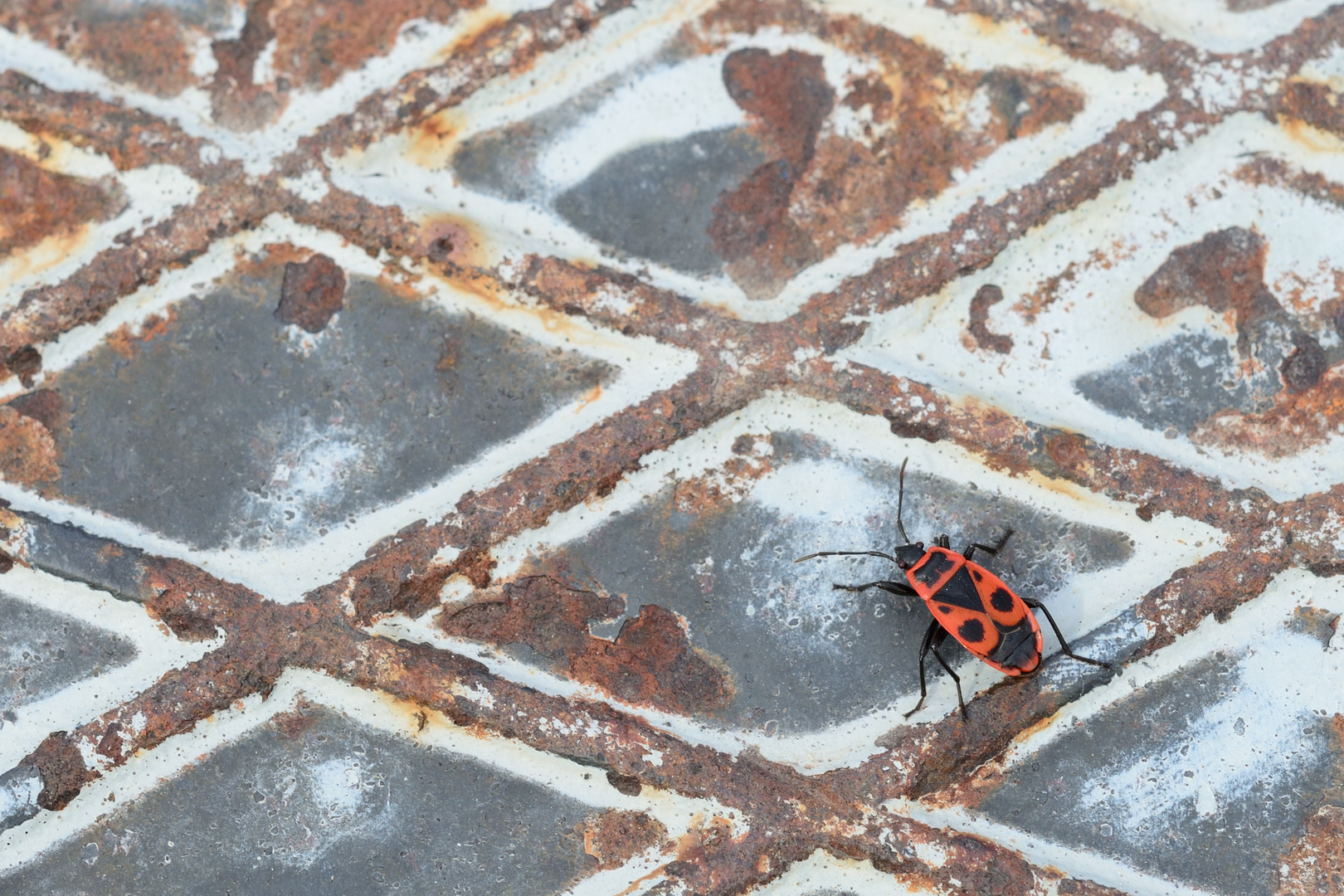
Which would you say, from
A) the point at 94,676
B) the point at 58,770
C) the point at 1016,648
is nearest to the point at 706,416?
the point at 1016,648

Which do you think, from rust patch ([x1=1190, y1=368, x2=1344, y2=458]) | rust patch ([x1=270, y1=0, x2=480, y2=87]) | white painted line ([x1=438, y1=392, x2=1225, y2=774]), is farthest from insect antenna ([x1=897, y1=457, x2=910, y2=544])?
rust patch ([x1=270, y1=0, x2=480, y2=87])

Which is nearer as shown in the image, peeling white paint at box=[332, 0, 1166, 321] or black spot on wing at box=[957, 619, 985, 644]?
black spot on wing at box=[957, 619, 985, 644]

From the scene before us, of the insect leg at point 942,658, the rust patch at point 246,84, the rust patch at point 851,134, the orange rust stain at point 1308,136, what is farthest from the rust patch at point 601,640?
the orange rust stain at point 1308,136

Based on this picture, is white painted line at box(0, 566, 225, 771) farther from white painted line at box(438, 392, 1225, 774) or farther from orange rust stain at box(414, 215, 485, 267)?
orange rust stain at box(414, 215, 485, 267)

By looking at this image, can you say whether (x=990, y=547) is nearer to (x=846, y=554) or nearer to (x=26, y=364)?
(x=846, y=554)

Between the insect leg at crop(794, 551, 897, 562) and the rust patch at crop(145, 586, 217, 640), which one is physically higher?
the rust patch at crop(145, 586, 217, 640)

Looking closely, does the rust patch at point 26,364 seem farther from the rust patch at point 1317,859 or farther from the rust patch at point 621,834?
the rust patch at point 1317,859

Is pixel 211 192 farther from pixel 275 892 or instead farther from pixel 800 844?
pixel 800 844
